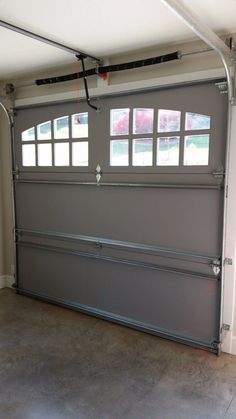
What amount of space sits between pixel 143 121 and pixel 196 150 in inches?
20.7

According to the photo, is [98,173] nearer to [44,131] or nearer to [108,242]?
[108,242]

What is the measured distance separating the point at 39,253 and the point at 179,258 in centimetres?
159

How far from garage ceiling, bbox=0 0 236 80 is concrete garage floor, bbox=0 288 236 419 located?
7.74ft

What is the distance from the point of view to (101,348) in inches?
105

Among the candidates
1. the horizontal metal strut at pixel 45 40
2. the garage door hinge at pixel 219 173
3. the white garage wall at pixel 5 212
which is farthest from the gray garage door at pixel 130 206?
the horizontal metal strut at pixel 45 40

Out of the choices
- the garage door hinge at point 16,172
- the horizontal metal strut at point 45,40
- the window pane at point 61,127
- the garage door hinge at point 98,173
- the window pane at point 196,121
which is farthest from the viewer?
the garage door hinge at point 16,172

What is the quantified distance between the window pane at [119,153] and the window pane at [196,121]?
559 millimetres

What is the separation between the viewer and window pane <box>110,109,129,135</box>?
284 centimetres

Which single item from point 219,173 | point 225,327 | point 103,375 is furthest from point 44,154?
point 225,327

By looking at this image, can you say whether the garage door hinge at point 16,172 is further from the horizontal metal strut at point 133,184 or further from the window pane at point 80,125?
the window pane at point 80,125

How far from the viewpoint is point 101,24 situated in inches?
85.3

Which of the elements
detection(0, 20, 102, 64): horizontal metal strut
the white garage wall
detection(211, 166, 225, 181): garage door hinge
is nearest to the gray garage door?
detection(211, 166, 225, 181): garage door hinge

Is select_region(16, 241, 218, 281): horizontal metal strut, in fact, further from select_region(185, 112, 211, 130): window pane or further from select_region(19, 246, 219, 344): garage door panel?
select_region(185, 112, 211, 130): window pane

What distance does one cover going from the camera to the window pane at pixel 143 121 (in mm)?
2717
